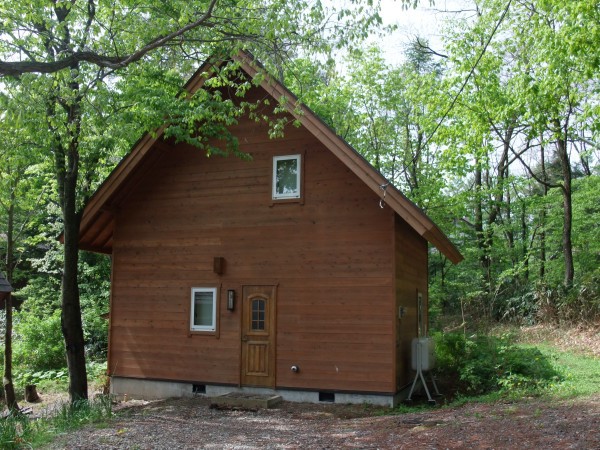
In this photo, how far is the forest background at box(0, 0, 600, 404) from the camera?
9.77m

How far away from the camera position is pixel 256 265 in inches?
501

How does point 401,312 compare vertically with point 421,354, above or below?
above

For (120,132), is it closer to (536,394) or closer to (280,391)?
(280,391)

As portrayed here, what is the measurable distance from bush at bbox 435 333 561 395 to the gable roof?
2238mm

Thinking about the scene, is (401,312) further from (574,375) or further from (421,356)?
(574,375)

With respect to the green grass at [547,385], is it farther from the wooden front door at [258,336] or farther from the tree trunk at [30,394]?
the tree trunk at [30,394]

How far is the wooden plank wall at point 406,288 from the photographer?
39.5ft

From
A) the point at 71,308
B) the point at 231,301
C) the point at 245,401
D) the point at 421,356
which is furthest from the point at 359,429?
the point at 71,308

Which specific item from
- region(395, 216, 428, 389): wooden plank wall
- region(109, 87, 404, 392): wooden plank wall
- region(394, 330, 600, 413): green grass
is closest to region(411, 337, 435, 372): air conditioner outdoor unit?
region(395, 216, 428, 389): wooden plank wall

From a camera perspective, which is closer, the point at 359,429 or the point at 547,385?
the point at 359,429

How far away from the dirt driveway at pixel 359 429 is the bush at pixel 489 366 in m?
2.08

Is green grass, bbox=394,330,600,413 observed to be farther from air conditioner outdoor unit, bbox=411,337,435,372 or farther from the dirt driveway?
air conditioner outdoor unit, bbox=411,337,435,372

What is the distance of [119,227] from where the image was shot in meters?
14.1

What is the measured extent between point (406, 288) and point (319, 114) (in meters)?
12.8
